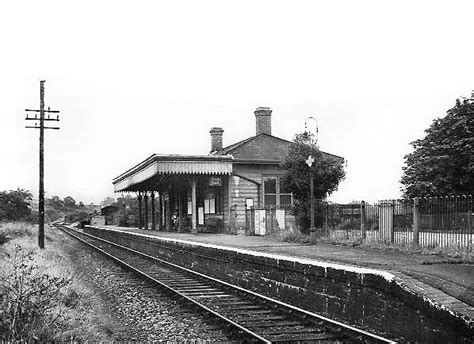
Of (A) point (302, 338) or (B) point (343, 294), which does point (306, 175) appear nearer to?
(B) point (343, 294)

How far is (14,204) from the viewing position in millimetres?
50688

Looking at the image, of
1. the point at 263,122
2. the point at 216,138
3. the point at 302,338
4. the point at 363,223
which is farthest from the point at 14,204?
the point at 302,338

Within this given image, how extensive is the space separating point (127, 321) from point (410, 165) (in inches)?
1158

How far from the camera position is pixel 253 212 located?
2450 cm

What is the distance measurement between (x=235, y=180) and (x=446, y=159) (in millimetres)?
12877

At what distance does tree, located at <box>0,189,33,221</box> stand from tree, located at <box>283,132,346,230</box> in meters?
35.9

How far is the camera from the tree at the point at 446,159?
103ft

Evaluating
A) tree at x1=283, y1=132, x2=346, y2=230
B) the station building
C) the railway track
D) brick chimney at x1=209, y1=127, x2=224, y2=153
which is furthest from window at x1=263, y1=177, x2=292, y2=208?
the railway track

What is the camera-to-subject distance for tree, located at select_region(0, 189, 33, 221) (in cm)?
4947

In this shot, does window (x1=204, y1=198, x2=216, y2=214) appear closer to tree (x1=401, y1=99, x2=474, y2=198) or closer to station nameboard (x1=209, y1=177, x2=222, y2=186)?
station nameboard (x1=209, y1=177, x2=222, y2=186)

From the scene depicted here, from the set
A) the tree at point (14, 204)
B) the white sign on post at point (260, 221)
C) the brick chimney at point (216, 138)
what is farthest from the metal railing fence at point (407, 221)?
the tree at point (14, 204)

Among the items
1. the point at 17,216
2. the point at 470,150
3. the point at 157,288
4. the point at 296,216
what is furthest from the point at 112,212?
Answer: the point at 157,288

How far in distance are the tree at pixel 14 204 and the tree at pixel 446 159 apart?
33.9m

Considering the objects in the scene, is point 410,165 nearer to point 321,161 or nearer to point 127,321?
point 321,161
